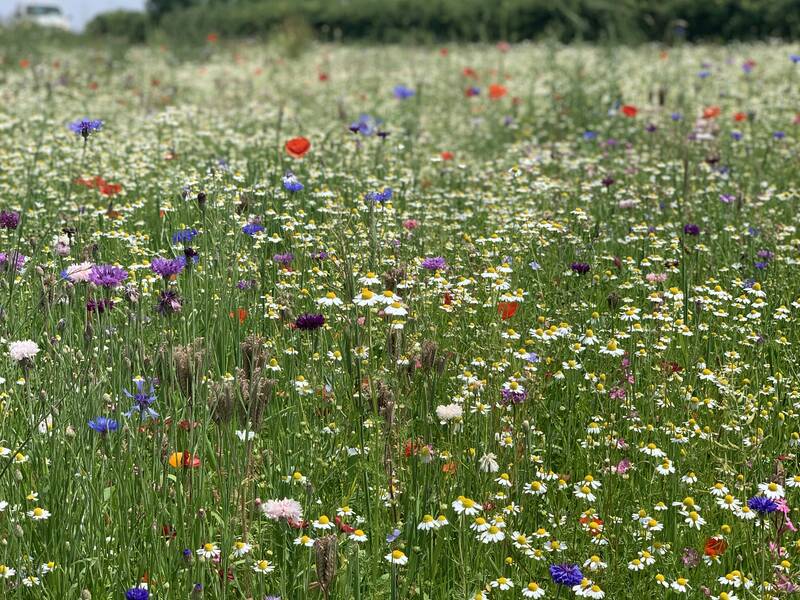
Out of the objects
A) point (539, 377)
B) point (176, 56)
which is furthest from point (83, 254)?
point (176, 56)

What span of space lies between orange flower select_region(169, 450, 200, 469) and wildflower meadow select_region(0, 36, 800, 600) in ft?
0.15

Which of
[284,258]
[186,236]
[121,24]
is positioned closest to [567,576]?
[284,258]

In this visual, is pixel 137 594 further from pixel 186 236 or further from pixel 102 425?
pixel 186 236

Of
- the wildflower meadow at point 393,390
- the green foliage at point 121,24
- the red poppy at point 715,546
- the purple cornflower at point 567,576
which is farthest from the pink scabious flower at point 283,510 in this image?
the green foliage at point 121,24

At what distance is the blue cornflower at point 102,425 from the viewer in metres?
2.46

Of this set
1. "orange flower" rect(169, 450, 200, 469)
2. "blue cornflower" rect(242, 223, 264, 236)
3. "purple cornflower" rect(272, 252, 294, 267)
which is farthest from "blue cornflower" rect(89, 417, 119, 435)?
"blue cornflower" rect(242, 223, 264, 236)

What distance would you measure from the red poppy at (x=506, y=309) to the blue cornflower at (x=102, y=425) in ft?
4.97

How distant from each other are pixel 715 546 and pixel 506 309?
4.03 ft

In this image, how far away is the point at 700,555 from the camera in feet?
8.54

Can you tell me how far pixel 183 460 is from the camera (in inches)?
97.7

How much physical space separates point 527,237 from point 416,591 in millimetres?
2281

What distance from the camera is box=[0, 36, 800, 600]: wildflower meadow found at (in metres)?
2.47

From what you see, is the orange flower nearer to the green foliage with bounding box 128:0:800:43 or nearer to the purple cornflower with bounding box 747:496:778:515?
the purple cornflower with bounding box 747:496:778:515

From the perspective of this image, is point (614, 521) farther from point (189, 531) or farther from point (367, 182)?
point (367, 182)
